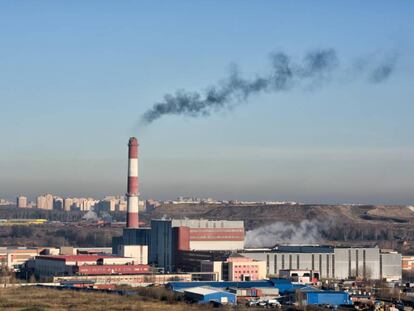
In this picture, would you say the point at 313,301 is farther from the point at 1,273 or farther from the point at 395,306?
the point at 1,273

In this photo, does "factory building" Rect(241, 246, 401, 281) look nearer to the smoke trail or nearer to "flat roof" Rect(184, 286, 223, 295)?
"flat roof" Rect(184, 286, 223, 295)

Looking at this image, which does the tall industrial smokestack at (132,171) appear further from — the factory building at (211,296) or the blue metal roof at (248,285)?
the factory building at (211,296)

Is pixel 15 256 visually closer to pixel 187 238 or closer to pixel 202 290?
pixel 187 238

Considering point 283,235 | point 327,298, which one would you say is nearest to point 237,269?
point 327,298

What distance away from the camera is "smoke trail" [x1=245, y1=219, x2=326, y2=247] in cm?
5289

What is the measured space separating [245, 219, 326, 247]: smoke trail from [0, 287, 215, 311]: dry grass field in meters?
22.2

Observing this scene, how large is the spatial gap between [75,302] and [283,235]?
102 ft

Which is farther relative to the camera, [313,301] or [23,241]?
[23,241]

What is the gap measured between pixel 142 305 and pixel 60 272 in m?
11.8

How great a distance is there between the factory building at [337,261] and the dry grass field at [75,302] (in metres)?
10.7

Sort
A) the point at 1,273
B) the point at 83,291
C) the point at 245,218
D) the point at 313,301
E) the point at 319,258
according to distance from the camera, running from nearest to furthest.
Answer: the point at 313,301
the point at 83,291
the point at 1,273
the point at 319,258
the point at 245,218

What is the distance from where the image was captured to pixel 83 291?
30188 millimetres

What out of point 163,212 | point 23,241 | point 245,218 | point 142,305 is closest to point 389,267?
point 142,305

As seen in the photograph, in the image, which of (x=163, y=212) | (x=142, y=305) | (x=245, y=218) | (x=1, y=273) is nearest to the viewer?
(x=142, y=305)
